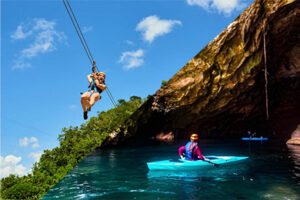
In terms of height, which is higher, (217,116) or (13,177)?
(217,116)

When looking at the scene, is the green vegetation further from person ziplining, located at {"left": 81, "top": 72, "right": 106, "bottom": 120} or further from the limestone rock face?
person ziplining, located at {"left": 81, "top": 72, "right": 106, "bottom": 120}

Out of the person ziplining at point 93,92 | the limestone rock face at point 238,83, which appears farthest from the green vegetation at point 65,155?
the person ziplining at point 93,92

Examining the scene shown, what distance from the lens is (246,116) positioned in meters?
35.7

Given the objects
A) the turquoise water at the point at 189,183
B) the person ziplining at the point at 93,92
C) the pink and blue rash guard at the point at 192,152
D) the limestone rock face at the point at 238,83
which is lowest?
the turquoise water at the point at 189,183

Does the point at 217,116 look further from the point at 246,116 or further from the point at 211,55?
the point at 211,55

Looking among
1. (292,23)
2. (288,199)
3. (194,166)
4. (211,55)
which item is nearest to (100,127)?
(211,55)

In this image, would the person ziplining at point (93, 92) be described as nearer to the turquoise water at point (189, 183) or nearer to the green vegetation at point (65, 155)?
the turquoise water at point (189, 183)

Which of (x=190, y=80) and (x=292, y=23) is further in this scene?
(x=190, y=80)

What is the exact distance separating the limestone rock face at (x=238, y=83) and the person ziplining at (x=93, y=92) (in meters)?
17.5

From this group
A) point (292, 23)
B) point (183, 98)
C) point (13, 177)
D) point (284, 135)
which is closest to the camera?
point (292, 23)

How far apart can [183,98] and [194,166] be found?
15.4 meters

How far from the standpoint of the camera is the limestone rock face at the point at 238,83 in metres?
26.5

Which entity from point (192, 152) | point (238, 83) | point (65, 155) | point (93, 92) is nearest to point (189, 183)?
point (192, 152)

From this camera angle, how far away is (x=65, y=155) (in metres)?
38.8
